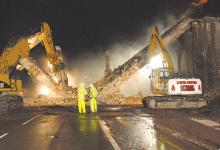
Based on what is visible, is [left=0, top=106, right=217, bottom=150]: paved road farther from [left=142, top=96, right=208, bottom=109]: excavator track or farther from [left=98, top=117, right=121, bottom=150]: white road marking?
[left=142, top=96, right=208, bottom=109]: excavator track

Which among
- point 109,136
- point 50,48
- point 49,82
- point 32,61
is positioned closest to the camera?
point 109,136

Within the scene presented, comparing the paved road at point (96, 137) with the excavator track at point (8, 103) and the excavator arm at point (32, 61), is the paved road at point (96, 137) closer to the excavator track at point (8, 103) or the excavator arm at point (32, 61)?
the excavator track at point (8, 103)

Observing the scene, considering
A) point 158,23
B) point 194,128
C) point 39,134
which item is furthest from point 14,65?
point 158,23

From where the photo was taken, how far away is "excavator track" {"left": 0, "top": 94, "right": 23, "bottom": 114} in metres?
22.7

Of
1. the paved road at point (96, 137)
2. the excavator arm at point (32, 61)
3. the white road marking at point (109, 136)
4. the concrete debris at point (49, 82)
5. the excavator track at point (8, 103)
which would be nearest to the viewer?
the white road marking at point (109, 136)

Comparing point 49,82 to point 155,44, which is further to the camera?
point 49,82

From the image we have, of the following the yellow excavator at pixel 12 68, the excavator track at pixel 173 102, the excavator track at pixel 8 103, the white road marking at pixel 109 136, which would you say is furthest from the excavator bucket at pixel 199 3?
the white road marking at pixel 109 136

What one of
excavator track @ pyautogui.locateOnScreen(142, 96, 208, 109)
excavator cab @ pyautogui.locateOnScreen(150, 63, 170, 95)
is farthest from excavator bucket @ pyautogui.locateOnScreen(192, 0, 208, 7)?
excavator track @ pyautogui.locateOnScreen(142, 96, 208, 109)

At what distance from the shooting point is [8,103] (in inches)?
903

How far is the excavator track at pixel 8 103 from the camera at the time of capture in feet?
74.4

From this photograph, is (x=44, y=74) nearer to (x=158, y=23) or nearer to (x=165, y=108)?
(x=165, y=108)

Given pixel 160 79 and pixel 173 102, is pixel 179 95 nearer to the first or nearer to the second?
pixel 173 102

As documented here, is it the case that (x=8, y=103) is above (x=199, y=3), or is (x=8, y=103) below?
below

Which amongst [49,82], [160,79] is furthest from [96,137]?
[49,82]
